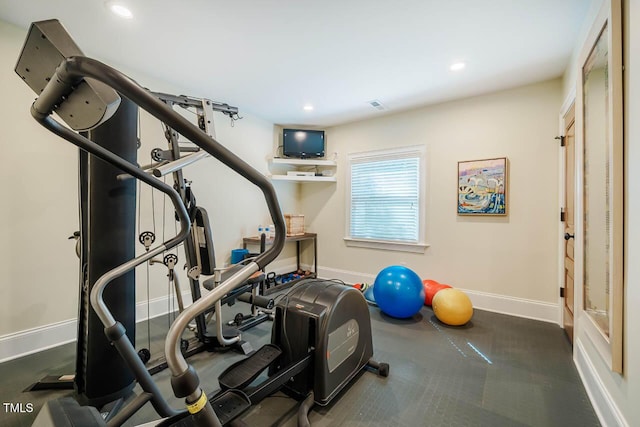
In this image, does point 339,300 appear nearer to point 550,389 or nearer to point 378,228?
point 550,389

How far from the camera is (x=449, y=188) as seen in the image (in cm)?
364

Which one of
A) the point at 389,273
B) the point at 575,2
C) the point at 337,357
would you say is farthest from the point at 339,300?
the point at 575,2

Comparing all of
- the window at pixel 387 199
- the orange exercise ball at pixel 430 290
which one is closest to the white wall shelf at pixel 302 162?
the window at pixel 387 199

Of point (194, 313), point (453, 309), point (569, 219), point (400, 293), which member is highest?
point (569, 219)

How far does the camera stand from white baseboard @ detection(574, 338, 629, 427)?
1.45 metres

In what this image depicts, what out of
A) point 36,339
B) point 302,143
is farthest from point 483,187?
point 36,339

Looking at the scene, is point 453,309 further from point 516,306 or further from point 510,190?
point 510,190

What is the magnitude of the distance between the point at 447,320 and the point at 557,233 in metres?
1.55

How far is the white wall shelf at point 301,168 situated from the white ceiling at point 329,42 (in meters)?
1.21

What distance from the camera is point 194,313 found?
0.78 m

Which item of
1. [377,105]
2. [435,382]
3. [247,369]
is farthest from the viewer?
[377,105]

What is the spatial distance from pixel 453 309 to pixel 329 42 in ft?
9.38

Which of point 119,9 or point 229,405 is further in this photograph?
point 119,9

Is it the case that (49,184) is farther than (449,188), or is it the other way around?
(449,188)
